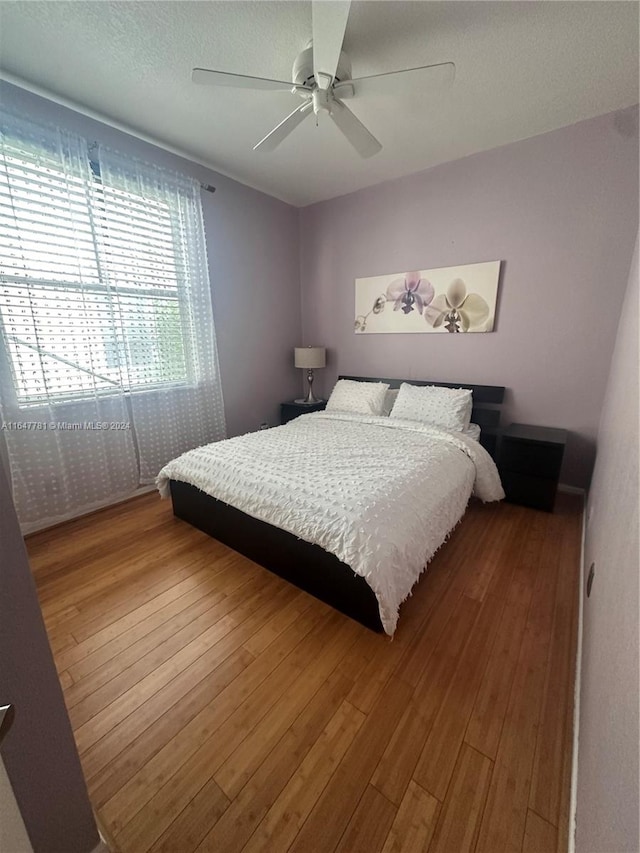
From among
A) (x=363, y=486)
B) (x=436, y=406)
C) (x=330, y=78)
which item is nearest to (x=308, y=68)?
(x=330, y=78)

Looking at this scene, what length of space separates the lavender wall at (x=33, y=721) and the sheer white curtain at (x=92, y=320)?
5.95 feet

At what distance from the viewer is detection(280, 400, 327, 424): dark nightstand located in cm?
366

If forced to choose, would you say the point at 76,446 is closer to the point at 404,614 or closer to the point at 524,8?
the point at 404,614

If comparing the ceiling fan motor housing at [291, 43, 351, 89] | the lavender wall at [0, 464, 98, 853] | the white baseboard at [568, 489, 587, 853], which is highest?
the ceiling fan motor housing at [291, 43, 351, 89]

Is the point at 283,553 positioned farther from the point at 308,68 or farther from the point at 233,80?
the point at 308,68

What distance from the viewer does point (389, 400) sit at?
3.21 m

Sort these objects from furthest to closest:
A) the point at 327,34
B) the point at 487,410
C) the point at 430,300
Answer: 1. the point at 430,300
2. the point at 487,410
3. the point at 327,34

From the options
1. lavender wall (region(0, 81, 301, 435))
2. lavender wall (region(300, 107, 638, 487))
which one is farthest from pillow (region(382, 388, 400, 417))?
lavender wall (region(0, 81, 301, 435))

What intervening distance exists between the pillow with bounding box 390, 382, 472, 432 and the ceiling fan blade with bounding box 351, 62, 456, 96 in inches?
75.1

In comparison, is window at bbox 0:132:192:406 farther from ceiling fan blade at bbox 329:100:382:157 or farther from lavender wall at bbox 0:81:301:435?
ceiling fan blade at bbox 329:100:382:157

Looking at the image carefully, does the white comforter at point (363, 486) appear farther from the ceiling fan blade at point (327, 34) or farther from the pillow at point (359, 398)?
the ceiling fan blade at point (327, 34)

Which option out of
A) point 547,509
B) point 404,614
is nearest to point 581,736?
point 404,614

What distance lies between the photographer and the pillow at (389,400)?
3149 millimetres

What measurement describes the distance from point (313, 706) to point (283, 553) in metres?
0.66
